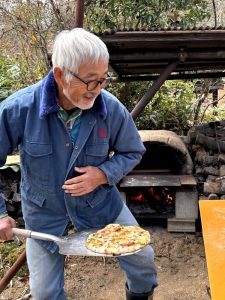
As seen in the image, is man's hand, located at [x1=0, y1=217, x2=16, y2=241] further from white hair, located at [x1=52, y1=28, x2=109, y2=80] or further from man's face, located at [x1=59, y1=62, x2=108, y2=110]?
white hair, located at [x1=52, y1=28, x2=109, y2=80]

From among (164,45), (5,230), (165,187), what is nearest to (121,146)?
(5,230)

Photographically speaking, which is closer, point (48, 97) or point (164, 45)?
point (48, 97)

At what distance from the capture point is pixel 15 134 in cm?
228

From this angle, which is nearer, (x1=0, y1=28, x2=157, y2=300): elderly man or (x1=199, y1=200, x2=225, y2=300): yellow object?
(x1=199, y1=200, x2=225, y2=300): yellow object

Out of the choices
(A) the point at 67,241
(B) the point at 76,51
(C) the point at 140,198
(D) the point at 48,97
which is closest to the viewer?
(B) the point at 76,51

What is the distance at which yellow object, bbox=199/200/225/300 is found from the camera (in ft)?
5.66

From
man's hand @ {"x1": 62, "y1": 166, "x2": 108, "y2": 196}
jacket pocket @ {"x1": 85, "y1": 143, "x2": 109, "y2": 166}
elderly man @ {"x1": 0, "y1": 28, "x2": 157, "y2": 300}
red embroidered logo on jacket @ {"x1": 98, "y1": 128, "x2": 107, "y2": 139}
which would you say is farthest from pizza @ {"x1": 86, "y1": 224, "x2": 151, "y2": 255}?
red embroidered logo on jacket @ {"x1": 98, "y1": 128, "x2": 107, "y2": 139}

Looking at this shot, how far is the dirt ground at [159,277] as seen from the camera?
3799 millimetres

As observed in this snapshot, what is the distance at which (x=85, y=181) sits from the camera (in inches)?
89.7

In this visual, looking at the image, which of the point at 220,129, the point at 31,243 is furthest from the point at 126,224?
the point at 220,129

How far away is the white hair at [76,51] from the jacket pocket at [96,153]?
1.61ft

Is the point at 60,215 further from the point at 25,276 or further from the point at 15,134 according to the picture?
the point at 25,276

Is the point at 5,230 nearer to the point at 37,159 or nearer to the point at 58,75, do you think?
the point at 37,159

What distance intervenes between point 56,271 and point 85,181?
2.02 feet
